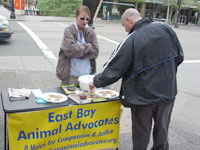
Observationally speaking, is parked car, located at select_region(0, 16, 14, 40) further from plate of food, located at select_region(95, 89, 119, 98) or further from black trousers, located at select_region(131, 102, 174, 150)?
black trousers, located at select_region(131, 102, 174, 150)

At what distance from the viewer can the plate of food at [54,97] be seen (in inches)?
104

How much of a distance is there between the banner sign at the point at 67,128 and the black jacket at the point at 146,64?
20.5 inches

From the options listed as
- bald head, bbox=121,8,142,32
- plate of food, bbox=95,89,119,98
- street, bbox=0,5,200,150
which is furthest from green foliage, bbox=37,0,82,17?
bald head, bbox=121,8,142,32

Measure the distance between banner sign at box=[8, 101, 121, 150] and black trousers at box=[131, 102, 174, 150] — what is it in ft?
1.42

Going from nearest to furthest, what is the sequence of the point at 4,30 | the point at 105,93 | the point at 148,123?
the point at 148,123 < the point at 105,93 < the point at 4,30

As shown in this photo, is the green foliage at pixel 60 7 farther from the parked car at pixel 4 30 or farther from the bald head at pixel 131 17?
the bald head at pixel 131 17

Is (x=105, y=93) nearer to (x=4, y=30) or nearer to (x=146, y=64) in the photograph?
(x=146, y=64)

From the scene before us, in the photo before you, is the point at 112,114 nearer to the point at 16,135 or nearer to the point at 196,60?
the point at 16,135

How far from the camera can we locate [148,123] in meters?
2.55

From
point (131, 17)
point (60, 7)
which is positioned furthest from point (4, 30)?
point (60, 7)

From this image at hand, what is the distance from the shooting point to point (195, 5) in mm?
45062

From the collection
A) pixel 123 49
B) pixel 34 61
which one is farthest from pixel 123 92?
pixel 34 61

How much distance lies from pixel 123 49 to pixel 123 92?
20.0 inches

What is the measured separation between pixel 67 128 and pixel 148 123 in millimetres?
978
